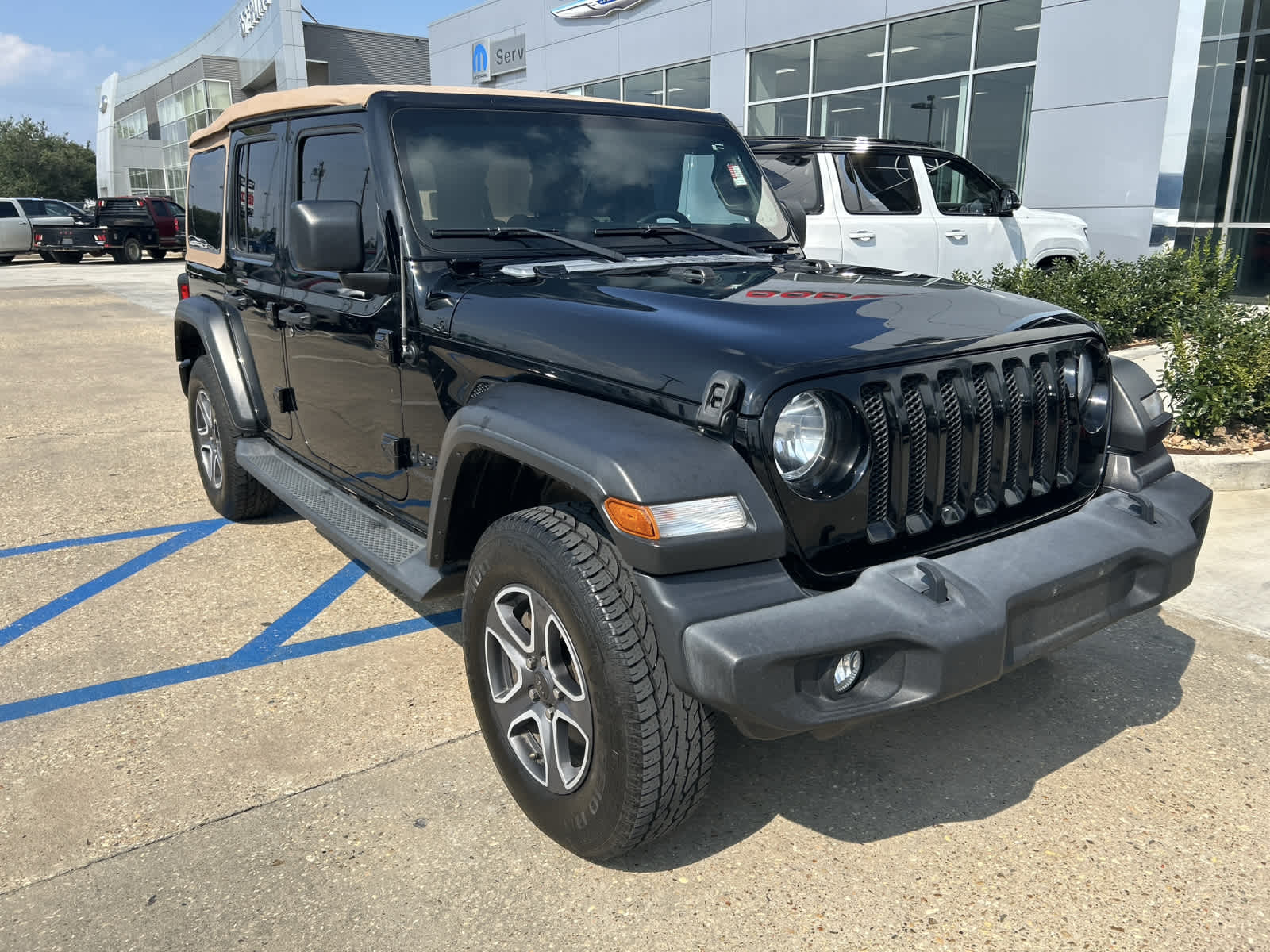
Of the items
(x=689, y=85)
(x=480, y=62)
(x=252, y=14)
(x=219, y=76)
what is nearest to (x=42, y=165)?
(x=219, y=76)

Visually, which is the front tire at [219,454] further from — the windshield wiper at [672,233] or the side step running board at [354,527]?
the windshield wiper at [672,233]

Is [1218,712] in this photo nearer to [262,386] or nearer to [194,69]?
[262,386]

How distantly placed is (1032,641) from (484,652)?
1402 millimetres

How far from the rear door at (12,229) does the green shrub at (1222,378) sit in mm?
28709

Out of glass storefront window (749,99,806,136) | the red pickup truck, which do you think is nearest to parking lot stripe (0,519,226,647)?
glass storefront window (749,99,806,136)

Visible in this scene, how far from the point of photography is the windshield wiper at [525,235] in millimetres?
3174

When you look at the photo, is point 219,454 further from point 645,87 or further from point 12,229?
point 12,229

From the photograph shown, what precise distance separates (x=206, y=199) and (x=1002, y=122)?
35.6ft

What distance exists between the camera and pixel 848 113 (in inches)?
586

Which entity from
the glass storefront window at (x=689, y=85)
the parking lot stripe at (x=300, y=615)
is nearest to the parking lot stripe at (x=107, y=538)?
the parking lot stripe at (x=300, y=615)

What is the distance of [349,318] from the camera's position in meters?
3.44

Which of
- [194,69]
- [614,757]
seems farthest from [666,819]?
[194,69]

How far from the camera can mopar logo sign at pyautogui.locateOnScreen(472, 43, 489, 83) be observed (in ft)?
75.4

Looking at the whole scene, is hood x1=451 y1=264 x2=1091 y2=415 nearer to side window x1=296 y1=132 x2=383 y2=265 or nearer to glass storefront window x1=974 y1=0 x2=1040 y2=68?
side window x1=296 y1=132 x2=383 y2=265
